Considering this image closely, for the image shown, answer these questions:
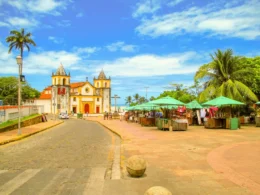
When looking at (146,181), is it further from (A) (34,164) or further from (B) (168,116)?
(B) (168,116)

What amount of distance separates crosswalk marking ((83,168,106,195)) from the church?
74383 mm

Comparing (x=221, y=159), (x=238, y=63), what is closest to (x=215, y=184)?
(x=221, y=159)

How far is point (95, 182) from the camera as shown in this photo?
19.5ft

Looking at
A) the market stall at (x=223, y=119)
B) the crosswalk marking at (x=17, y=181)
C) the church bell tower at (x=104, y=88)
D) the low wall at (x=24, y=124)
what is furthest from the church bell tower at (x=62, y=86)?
the crosswalk marking at (x=17, y=181)

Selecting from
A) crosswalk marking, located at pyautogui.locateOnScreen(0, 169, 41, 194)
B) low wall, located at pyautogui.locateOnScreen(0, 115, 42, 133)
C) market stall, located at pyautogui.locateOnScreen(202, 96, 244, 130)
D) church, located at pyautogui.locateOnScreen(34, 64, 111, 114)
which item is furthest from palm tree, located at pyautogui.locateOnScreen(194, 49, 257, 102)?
church, located at pyautogui.locateOnScreen(34, 64, 111, 114)

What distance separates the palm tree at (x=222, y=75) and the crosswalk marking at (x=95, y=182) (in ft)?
74.2

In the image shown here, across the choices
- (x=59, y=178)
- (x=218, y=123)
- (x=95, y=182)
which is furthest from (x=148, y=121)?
(x=95, y=182)

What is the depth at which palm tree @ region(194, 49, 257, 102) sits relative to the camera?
2756cm

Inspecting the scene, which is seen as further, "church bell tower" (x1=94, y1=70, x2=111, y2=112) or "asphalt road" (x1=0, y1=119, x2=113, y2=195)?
"church bell tower" (x1=94, y1=70, x2=111, y2=112)

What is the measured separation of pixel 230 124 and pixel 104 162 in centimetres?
1495

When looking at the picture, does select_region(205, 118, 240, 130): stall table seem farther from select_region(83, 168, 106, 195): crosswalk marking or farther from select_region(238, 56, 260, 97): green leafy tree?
select_region(83, 168, 106, 195): crosswalk marking

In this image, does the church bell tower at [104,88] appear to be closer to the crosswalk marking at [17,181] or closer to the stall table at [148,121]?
the stall table at [148,121]

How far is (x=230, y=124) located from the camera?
2072 centimetres

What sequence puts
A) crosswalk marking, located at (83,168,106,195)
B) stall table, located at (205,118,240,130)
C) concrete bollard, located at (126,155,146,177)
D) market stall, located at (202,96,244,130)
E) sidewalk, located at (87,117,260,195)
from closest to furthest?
1. crosswalk marking, located at (83,168,106,195)
2. sidewalk, located at (87,117,260,195)
3. concrete bollard, located at (126,155,146,177)
4. market stall, located at (202,96,244,130)
5. stall table, located at (205,118,240,130)
